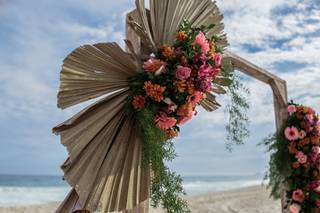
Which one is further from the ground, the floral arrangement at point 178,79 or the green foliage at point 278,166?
the floral arrangement at point 178,79

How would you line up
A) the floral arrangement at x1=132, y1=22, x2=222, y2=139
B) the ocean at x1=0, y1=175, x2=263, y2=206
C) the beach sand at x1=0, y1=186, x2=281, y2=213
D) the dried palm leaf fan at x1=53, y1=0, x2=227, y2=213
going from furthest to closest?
the ocean at x1=0, y1=175, x2=263, y2=206 → the beach sand at x1=0, y1=186, x2=281, y2=213 → the floral arrangement at x1=132, y1=22, x2=222, y2=139 → the dried palm leaf fan at x1=53, y1=0, x2=227, y2=213

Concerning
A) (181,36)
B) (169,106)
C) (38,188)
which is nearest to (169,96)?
(169,106)

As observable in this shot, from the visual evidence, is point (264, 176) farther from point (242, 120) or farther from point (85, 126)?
point (85, 126)

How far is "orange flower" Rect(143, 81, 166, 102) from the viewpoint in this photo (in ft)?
4.36

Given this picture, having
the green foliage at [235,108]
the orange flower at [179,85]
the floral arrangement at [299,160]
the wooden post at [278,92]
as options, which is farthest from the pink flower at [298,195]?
the orange flower at [179,85]

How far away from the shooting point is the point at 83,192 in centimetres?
123

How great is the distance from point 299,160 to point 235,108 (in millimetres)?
1145

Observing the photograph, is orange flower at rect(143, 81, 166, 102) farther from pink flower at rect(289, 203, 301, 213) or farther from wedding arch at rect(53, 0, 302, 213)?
pink flower at rect(289, 203, 301, 213)

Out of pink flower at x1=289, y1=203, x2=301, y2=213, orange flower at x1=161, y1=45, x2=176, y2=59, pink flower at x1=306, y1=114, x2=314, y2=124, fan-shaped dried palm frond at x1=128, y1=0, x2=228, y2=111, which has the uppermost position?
fan-shaped dried palm frond at x1=128, y1=0, x2=228, y2=111

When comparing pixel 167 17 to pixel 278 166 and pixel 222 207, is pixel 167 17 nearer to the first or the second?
pixel 278 166

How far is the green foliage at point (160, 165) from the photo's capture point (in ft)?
4.38

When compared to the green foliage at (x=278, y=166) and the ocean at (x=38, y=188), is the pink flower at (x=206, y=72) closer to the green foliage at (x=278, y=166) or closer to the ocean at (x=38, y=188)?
the green foliage at (x=278, y=166)

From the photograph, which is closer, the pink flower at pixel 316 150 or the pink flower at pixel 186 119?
the pink flower at pixel 186 119

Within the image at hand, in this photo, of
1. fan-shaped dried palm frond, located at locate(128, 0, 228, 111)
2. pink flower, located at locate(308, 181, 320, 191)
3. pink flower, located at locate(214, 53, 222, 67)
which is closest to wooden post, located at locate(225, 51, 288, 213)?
pink flower, located at locate(308, 181, 320, 191)
